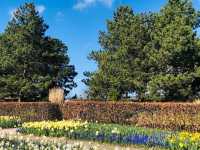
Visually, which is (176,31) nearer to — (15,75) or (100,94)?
(100,94)

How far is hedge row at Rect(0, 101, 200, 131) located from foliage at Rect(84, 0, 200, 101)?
933 cm

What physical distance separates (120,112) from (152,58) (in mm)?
11957

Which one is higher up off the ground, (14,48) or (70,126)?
(14,48)

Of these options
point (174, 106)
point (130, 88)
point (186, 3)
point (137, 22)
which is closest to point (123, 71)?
point (130, 88)

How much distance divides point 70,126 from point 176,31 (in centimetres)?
1884

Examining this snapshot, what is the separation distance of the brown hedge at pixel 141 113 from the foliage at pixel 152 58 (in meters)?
9.38

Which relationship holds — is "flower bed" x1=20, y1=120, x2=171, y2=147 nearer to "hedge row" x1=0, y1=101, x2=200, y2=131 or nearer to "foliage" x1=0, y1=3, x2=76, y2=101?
"hedge row" x1=0, y1=101, x2=200, y2=131

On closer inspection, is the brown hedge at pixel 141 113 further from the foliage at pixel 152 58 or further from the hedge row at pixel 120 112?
the foliage at pixel 152 58

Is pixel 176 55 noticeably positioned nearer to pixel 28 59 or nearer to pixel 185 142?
pixel 28 59

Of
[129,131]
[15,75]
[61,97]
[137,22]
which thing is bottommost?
[129,131]

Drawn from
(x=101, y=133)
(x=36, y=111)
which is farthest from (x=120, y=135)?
(x=36, y=111)

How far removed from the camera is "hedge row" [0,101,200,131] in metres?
24.4

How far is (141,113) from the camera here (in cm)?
2581

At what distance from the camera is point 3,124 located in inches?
930
